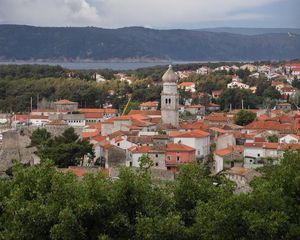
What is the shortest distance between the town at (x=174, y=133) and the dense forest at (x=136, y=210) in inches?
98.3

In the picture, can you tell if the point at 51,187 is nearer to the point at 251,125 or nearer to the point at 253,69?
the point at 251,125

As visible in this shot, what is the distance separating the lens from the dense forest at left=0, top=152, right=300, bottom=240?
12.8 metres

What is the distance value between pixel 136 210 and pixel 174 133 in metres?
22.3

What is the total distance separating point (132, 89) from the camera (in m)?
66.6

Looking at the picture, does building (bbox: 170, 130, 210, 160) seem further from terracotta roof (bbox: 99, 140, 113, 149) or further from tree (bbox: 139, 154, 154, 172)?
tree (bbox: 139, 154, 154, 172)

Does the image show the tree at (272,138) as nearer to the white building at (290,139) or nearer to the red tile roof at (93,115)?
the white building at (290,139)

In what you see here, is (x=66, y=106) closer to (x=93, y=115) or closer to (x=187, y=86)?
(x=93, y=115)

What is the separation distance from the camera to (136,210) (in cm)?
1384

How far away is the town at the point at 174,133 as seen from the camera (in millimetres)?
30703

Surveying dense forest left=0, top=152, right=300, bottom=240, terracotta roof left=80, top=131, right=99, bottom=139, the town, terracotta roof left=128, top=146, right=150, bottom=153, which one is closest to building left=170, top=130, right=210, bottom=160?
the town

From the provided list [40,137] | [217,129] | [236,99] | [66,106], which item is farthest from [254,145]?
[236,99]

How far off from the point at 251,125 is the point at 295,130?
3.10m

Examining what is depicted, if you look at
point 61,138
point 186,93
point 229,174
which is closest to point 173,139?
point 61,138

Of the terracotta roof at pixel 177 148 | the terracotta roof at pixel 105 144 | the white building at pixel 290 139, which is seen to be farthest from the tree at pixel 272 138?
the terracotta roof at pixel 105 144
